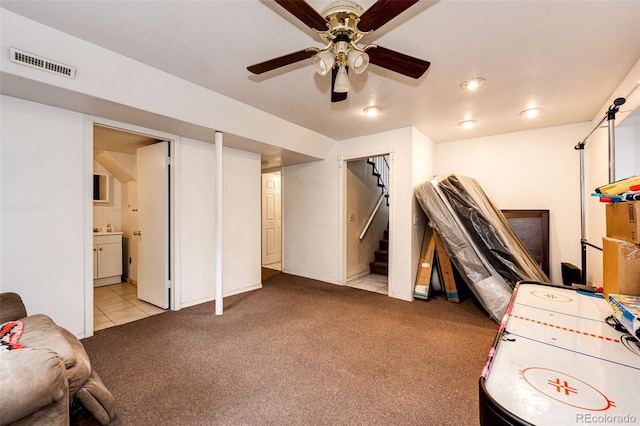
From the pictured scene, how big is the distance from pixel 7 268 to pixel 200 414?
2.05 meters

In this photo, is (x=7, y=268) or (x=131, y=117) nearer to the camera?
(x=7, y=268)

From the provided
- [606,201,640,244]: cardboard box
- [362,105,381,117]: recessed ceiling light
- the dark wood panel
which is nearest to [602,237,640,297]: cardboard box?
[606,201,640,244]: cardboard box

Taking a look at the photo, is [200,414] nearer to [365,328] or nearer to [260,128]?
[365,328]

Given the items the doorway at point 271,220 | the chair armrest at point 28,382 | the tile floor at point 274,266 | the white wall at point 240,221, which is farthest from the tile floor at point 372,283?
the chair armrest at point 28,382

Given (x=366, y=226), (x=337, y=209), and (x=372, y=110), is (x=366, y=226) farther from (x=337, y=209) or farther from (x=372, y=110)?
(x=372, y=110)

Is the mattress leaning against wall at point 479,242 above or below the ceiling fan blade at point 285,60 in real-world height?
below

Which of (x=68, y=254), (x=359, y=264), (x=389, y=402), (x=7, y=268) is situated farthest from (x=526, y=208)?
(x=7, y=268)

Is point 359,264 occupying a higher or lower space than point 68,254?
lower

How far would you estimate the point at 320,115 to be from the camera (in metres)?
3.36

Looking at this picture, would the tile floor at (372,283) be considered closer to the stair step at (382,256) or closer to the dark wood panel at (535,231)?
the stair step at (382,256)

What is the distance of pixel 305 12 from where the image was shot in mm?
1336

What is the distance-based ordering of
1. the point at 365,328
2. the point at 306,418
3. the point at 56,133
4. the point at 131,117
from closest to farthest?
1. the point at 306,418
2. the point at 56,133
3. the point at 131,117
4. the point at 365,328

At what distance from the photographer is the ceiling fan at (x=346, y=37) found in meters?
1.31

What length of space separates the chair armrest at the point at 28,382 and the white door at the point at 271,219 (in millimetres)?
4913
